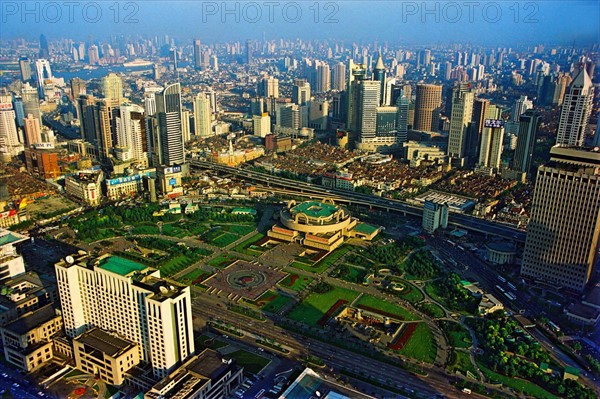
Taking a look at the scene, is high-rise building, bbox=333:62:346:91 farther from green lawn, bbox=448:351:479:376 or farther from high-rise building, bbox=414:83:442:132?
green lawn, bbox=448:351:479:376

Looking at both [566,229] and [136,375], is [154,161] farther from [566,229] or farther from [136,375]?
[566,229]

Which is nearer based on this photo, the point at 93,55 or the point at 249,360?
the point at 249,360

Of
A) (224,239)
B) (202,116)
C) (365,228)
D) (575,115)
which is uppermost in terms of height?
(575,115)

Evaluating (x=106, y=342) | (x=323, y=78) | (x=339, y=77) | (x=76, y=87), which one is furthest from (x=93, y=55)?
(x=106, y=342)

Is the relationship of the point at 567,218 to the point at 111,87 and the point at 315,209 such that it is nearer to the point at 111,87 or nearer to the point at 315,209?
the point at 315,209

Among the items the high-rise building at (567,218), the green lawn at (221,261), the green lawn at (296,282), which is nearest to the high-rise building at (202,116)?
the green lawn at (221,261)

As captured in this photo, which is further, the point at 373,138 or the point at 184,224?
the point at 373,138

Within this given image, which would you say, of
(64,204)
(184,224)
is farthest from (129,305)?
(64,204)
